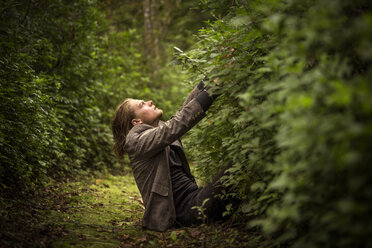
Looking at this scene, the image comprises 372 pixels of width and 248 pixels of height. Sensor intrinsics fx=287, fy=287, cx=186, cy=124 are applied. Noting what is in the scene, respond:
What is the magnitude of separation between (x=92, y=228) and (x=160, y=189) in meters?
0.86

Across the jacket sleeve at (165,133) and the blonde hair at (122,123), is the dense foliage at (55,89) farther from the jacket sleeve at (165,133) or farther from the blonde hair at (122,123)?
the blonde hair at (122,123)

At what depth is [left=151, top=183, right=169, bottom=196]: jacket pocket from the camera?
3.23 m

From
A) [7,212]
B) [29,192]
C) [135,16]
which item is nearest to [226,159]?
[7,212]

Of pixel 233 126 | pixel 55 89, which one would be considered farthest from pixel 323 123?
pixel 55 89

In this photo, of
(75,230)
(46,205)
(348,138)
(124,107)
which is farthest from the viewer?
(124,107)

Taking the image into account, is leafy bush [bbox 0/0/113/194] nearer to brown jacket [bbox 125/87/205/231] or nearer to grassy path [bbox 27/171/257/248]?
grassy path [bbox 27/171/257/248]

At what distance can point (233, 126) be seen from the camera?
2.62 metres

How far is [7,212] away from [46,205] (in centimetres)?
83

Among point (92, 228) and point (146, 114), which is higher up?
point (146, 114)

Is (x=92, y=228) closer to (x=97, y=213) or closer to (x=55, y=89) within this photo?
(x=97, y=213)

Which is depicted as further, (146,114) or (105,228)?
(146,114)

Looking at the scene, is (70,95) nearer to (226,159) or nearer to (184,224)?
(184,224)

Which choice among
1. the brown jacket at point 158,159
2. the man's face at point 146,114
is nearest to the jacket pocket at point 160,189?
the brown jacket at point 158,159

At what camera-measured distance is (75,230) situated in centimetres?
302
